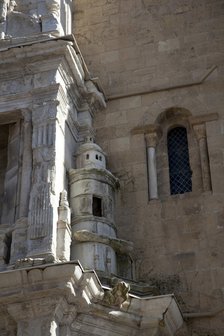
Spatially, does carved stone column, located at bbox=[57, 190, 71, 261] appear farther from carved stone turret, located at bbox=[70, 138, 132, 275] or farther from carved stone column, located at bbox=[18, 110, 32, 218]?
carved stone column, located at bbox=[18, 110, 32, 218]

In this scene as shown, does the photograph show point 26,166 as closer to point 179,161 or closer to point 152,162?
point 152,162

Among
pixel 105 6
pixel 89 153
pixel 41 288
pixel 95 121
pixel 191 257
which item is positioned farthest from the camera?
pixel 105 6

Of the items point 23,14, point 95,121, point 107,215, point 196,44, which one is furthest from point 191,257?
point 23,14

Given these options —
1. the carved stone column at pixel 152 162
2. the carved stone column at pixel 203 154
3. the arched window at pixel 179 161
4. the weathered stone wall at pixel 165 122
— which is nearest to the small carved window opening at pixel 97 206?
the weathered stone wall at pixel 165 122

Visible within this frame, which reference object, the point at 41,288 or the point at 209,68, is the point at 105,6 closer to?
the point at 209,68

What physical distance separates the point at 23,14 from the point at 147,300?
6843 millimetres

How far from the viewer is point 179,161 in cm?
1390

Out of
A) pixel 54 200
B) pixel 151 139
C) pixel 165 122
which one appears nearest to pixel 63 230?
pixel 54 200

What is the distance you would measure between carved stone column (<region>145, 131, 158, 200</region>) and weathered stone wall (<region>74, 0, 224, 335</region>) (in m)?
0.09

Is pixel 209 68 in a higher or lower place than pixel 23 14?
lower

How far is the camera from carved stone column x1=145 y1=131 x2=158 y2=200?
43.7 feet

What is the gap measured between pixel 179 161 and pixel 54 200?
317 centimetres

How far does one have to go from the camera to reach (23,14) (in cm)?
1494

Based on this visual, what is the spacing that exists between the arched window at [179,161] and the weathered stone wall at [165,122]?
14 centimetres
